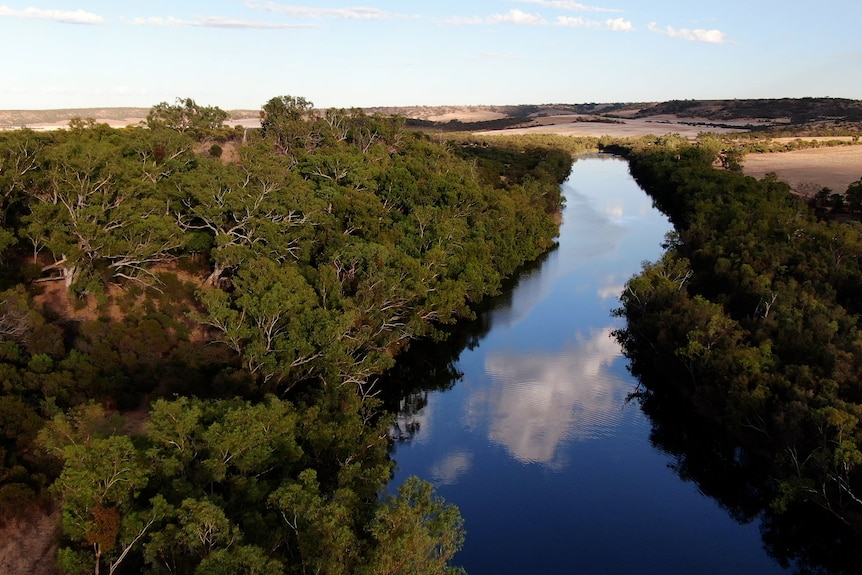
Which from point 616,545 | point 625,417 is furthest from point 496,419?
point 616,545

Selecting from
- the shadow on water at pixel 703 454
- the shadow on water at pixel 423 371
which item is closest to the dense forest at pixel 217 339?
the shadow on water at pixel 423 371

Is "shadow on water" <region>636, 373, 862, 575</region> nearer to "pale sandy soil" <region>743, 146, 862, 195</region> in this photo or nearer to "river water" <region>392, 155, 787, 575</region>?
"river water" <region>392, 155, 787, 575</region>

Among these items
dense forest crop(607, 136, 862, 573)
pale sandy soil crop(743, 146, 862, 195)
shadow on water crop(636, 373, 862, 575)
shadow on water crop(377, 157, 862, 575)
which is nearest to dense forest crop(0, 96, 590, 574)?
shadow on water crop(377, 157, 862, 575)

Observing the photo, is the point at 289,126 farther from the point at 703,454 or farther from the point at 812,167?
the point at 812,167

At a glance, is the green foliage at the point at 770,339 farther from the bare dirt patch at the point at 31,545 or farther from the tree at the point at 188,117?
the tree at the point at 188,117

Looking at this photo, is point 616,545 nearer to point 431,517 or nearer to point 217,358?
point 431,517
